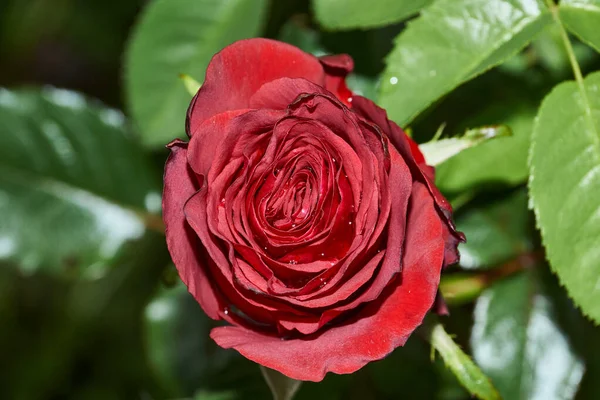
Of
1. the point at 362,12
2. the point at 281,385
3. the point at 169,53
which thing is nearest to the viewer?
the point at 281,385

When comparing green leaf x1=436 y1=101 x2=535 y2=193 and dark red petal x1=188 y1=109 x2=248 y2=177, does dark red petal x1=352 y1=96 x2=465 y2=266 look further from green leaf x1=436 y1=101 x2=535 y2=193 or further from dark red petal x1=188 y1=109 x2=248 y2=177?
green leaf x1=436 y1=101 x2=535 y2=193

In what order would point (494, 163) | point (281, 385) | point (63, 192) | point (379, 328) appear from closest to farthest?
point (379, 328), point (281, 385), point (494, 163), point (63, 192)

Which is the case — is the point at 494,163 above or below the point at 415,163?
below

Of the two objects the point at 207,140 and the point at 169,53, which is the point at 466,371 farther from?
the point at 169,53

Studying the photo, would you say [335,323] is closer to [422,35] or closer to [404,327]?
[404,327]

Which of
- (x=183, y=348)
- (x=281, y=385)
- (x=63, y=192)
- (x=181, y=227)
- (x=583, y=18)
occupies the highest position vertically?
(x=583, y=18)

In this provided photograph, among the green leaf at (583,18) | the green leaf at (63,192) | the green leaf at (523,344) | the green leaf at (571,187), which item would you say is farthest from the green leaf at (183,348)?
the green leaf at (583,18)

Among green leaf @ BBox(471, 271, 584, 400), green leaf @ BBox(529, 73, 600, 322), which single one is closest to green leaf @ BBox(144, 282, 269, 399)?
green leaf @ BBox(471, 271, 584, 400)

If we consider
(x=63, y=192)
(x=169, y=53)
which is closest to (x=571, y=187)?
(x=169, y=53)
